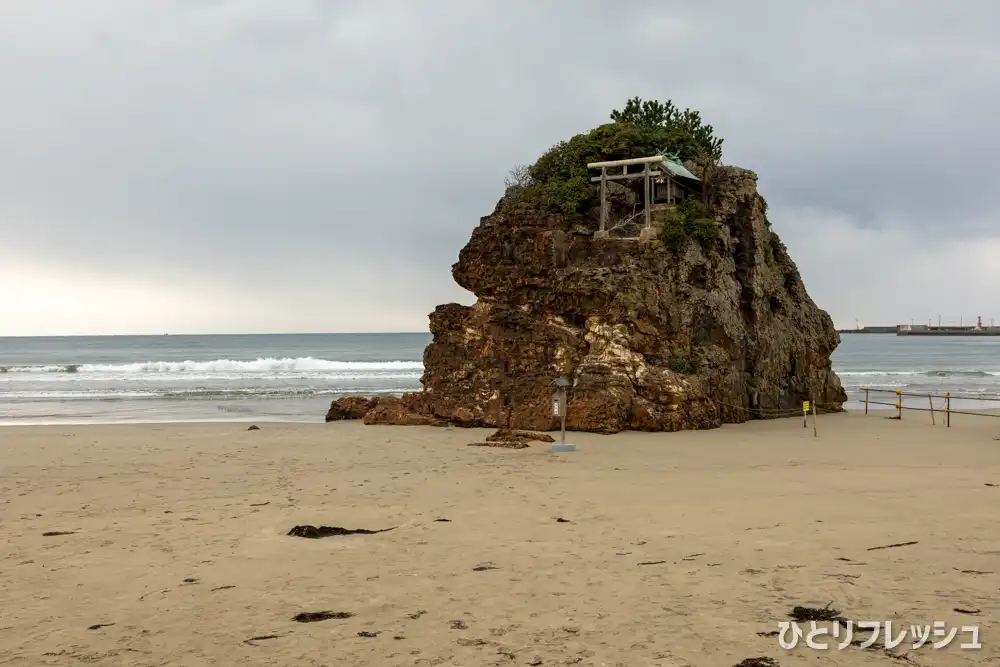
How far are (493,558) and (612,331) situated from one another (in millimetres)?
10933

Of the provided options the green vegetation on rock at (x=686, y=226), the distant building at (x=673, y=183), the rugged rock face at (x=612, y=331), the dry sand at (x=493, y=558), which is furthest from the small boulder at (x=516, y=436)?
the distant building at (x=673, y=183)

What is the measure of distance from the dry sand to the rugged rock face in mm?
4021

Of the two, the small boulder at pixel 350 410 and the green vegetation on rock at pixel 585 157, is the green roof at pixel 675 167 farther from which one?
the small boulder at pixel 350 410

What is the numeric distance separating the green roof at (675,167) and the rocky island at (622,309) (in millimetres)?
47

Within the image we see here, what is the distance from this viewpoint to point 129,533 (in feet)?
26.1

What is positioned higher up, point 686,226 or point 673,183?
point 673,183

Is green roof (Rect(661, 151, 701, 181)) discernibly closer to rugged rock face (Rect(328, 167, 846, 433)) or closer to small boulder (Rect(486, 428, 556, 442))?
rugged rock face (Rect(328, 167, 846, 433))

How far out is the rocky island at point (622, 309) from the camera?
17203mm

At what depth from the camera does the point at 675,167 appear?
1997 centimetres

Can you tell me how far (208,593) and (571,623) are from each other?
297 cm

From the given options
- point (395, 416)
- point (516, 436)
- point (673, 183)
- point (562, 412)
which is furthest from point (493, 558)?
point (673, 183)

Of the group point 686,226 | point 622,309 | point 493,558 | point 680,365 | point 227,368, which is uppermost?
point 686,226

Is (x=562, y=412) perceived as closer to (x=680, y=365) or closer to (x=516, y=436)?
(x=516, y=436)

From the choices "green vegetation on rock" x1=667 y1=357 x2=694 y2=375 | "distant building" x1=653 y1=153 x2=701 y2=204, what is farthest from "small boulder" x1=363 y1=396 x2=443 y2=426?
"distant building" x1=653 y1=153 x2=701 y2=204
